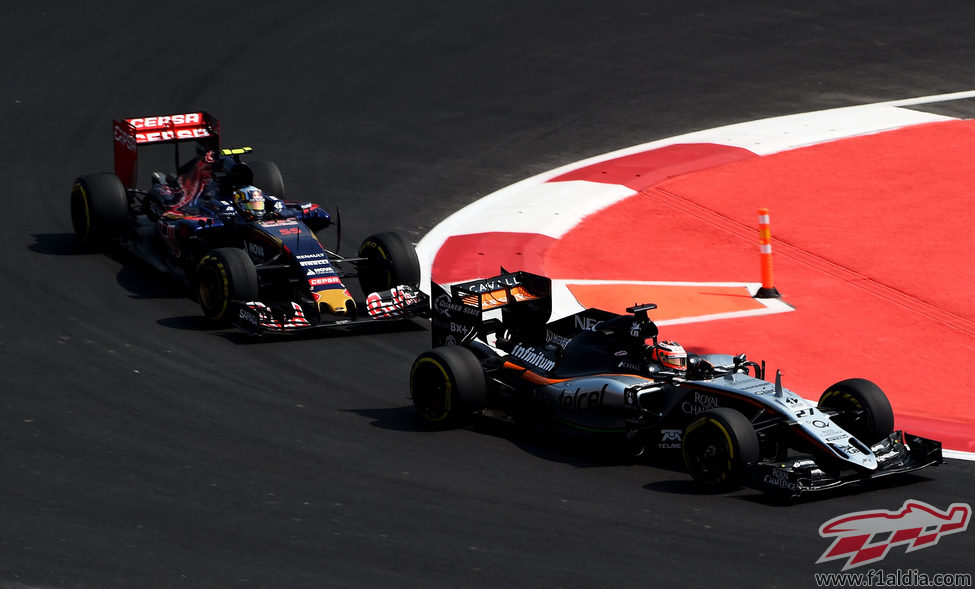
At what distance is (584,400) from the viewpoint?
1165 cm

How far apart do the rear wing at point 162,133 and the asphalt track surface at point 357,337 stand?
1.20 m

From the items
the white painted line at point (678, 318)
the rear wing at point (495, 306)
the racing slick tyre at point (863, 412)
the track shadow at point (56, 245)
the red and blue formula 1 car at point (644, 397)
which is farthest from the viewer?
the track shadow at point (56, 245)

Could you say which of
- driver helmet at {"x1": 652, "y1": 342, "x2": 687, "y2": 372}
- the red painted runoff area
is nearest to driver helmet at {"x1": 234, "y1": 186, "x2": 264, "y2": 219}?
the red painted runoff area

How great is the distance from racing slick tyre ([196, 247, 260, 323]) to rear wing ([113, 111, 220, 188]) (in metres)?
3.01

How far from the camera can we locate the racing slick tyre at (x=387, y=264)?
15656 millimetres

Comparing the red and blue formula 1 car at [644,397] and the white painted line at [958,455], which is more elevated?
the red and blue formula 1 car at [644,397]

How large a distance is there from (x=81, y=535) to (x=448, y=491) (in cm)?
270

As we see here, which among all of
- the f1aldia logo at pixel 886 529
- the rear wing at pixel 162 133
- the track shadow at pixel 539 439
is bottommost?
the f1aldia logo at pixel 886 529

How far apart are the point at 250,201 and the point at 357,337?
2.30 metres

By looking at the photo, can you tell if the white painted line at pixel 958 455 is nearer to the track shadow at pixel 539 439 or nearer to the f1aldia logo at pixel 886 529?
the f1aldia logo at pixel 886 529

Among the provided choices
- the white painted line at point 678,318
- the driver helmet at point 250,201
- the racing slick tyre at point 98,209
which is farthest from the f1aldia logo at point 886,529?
the racing slick tyre at point 98,209

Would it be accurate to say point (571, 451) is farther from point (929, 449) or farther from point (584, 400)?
point (929, 449)

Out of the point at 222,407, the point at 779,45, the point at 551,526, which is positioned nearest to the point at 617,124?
the point at 779,45

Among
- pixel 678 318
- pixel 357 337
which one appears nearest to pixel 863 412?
pixel 678 318
